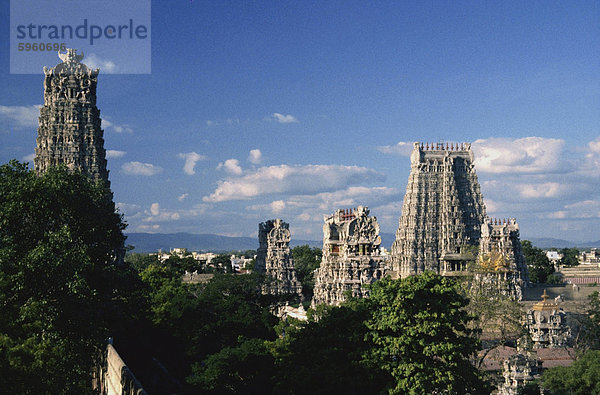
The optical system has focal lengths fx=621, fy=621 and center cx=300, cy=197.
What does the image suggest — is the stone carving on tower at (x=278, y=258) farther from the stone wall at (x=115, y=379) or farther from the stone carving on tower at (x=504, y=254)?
the stone wall at (x=115, y=379)

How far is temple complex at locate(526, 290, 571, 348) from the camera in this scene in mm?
64750

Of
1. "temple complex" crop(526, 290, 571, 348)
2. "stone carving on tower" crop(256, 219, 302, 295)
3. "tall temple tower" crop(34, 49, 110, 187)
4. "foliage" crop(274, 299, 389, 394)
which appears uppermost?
"tall temple tower" crop(34, 49, 110, 187)

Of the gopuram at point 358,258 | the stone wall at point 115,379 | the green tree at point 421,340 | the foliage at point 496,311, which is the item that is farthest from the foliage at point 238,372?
the foliage at point 496,311

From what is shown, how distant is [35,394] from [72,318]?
5.20 meters

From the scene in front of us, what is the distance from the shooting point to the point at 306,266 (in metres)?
126

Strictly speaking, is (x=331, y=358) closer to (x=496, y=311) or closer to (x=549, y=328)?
(x=496, y=311)

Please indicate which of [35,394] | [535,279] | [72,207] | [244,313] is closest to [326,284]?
[244,313]

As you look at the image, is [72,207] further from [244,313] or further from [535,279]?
[535,279]

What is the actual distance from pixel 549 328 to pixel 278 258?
40.8m

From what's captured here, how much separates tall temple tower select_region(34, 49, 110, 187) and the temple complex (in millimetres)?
48094

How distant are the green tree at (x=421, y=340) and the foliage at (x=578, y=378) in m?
8.02

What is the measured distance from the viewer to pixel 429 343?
36.0 m

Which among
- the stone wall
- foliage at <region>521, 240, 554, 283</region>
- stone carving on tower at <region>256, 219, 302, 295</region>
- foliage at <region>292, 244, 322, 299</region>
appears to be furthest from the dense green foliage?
foliage at <region>521, 240, 554, 283</region>

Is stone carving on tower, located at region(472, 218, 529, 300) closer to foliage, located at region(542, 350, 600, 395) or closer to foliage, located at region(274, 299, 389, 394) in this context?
foliage, located at region(542, 350, 600, 395)
